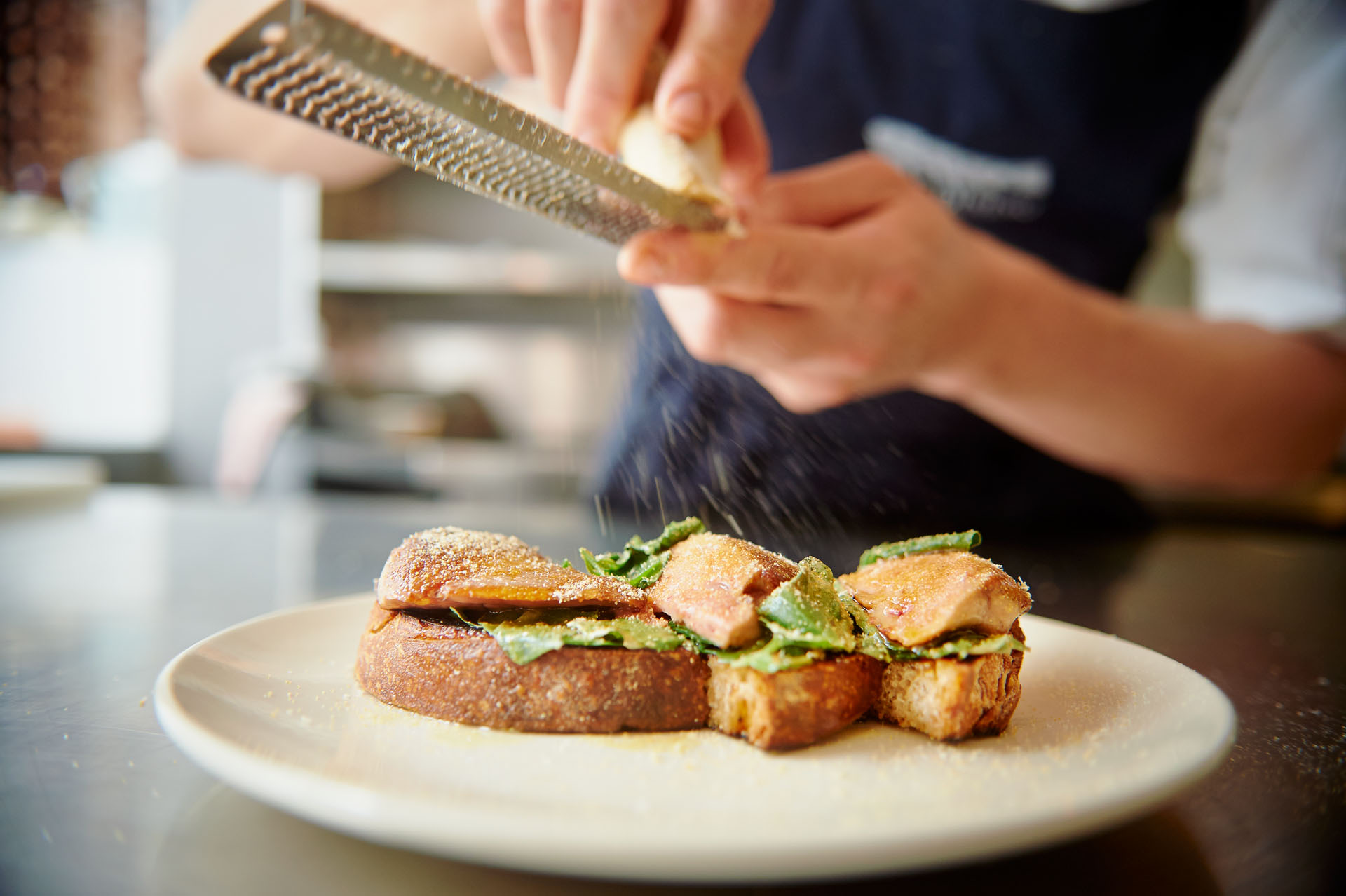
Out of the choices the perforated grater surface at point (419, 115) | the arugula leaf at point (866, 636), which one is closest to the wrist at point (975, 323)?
the perforated grater surface at point (419, 115)

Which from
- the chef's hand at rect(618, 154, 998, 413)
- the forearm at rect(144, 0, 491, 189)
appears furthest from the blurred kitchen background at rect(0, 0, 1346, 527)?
the chef's hand at rect(618, 154, 998, 413)

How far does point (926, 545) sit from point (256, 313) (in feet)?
25.0

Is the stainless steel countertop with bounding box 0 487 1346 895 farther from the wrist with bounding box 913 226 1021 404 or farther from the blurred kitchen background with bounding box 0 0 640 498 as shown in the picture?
the blurred kitchen background with bounding box 0 0 640 498

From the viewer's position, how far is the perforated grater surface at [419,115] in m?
0.77

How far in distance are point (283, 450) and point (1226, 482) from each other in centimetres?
582

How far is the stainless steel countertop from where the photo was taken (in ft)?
2.30

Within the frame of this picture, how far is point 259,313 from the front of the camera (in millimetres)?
7730

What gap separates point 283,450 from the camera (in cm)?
660

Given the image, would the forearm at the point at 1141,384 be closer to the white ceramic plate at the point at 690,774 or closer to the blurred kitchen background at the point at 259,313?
the white ceramic plate at the point at 690,774

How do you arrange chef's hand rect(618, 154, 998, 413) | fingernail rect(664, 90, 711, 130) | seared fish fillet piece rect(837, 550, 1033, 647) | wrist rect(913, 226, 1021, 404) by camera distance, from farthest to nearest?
wrist rect(913, 226, 1021, 404), chef's hand rect(618, 154, 998, 413), fingernail rect(664, 90, 711, 130), seared fish fillet piece rect(837, 550, 1033, 647)

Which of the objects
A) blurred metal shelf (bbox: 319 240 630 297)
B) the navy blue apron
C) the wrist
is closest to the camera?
the wrist

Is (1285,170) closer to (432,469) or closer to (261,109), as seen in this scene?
(261,109)

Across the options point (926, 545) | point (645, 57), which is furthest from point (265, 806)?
point (645, 57)

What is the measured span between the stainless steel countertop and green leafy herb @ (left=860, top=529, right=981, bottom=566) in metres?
0.38
